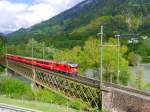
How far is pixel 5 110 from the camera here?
31016mm

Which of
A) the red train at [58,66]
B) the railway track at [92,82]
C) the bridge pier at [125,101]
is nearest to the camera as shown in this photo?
the bridge pier at [125,101]

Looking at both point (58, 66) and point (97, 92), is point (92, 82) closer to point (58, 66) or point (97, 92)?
point (97, 92)

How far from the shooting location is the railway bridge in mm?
33419

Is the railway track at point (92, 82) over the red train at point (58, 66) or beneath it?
beneath

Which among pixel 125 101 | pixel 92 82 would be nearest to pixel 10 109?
pixel 125 101

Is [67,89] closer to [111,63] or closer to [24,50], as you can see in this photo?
[111,63]

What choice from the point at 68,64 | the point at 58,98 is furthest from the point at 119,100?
the point at 68,64

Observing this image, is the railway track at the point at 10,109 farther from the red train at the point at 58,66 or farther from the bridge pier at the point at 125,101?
the red train at the point at 58,66

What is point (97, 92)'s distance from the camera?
40812 millimetres

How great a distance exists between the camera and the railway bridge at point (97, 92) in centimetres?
3342

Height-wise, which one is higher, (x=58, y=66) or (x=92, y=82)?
(x=58, y=66)

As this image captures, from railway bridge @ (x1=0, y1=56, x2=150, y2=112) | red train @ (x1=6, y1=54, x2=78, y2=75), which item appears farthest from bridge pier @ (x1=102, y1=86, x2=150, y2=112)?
red train @ (x1=6, y1=54, x2=78, y2=75)

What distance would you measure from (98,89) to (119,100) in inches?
173

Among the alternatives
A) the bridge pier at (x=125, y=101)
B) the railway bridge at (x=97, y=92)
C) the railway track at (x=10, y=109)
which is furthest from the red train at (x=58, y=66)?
the railway track at (x=10, y=109)
